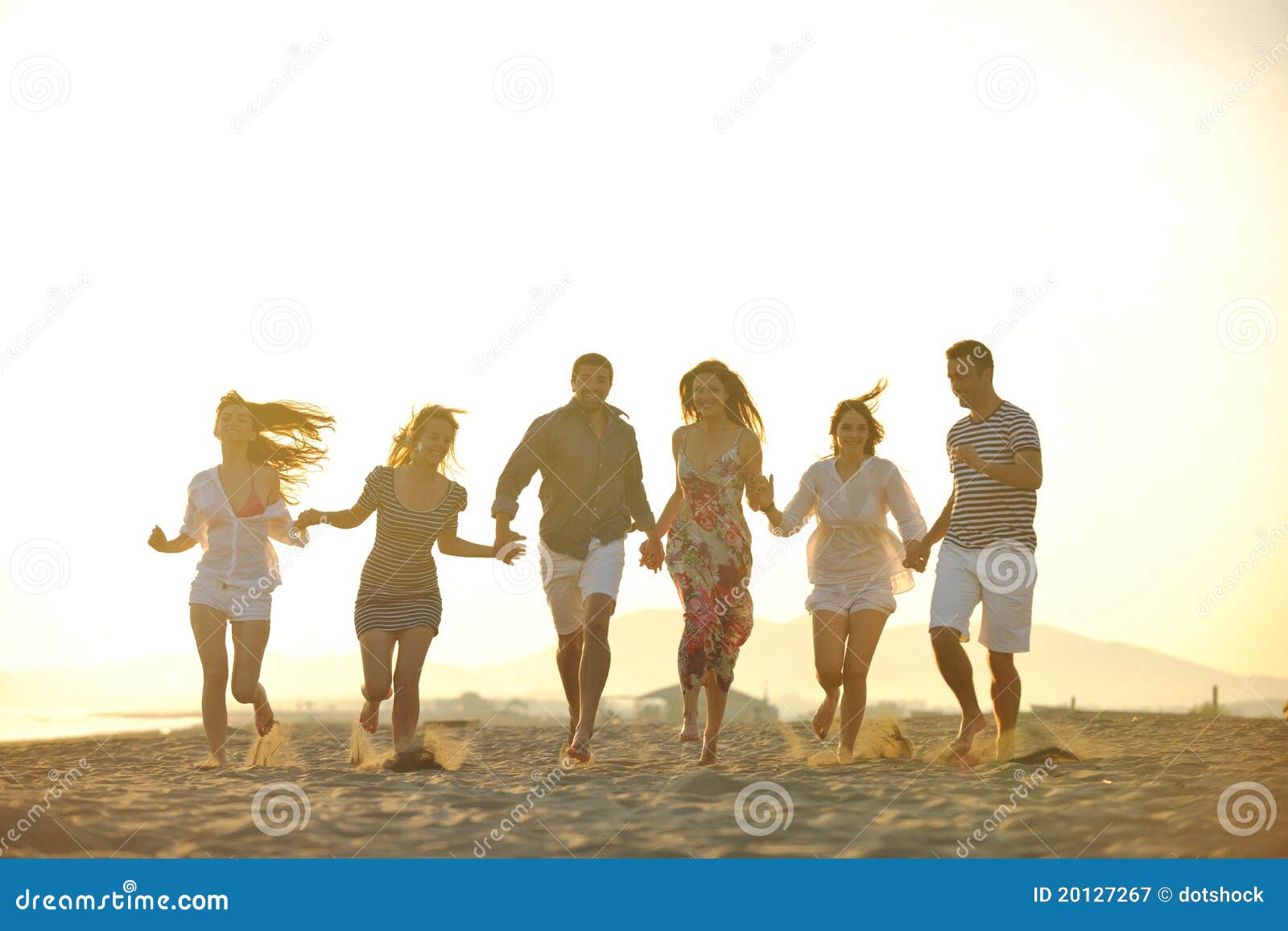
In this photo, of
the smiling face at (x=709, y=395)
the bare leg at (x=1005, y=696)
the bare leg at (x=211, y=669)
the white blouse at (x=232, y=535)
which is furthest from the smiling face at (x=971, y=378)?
the bare leg at (x=211, y=669)

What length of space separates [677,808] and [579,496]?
2727 millimetres

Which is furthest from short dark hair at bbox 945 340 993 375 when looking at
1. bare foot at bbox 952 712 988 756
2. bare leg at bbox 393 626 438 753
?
bare leg at bbox 393 626 438 753

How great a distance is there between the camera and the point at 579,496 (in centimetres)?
848

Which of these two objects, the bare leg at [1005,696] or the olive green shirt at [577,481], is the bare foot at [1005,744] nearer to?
the bare leg at [1005,696]

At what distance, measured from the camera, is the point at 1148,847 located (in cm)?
523

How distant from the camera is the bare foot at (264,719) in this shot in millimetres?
8773

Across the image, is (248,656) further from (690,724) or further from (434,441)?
(690,724)

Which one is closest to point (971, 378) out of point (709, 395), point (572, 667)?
point (709, 395)

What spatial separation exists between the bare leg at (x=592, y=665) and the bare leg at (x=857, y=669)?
1430 millimetres

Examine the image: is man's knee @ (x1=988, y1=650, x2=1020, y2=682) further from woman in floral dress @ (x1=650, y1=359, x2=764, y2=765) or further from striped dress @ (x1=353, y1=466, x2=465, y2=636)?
striped dress @ (x1=353, y1=466, x2=465, y2=636)

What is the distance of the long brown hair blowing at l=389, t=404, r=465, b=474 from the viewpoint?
860cm

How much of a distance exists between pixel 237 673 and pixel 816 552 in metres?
3.64

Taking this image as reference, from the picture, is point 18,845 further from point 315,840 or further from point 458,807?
point 458,807

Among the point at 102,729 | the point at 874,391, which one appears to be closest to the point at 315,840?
the point at 874,391
